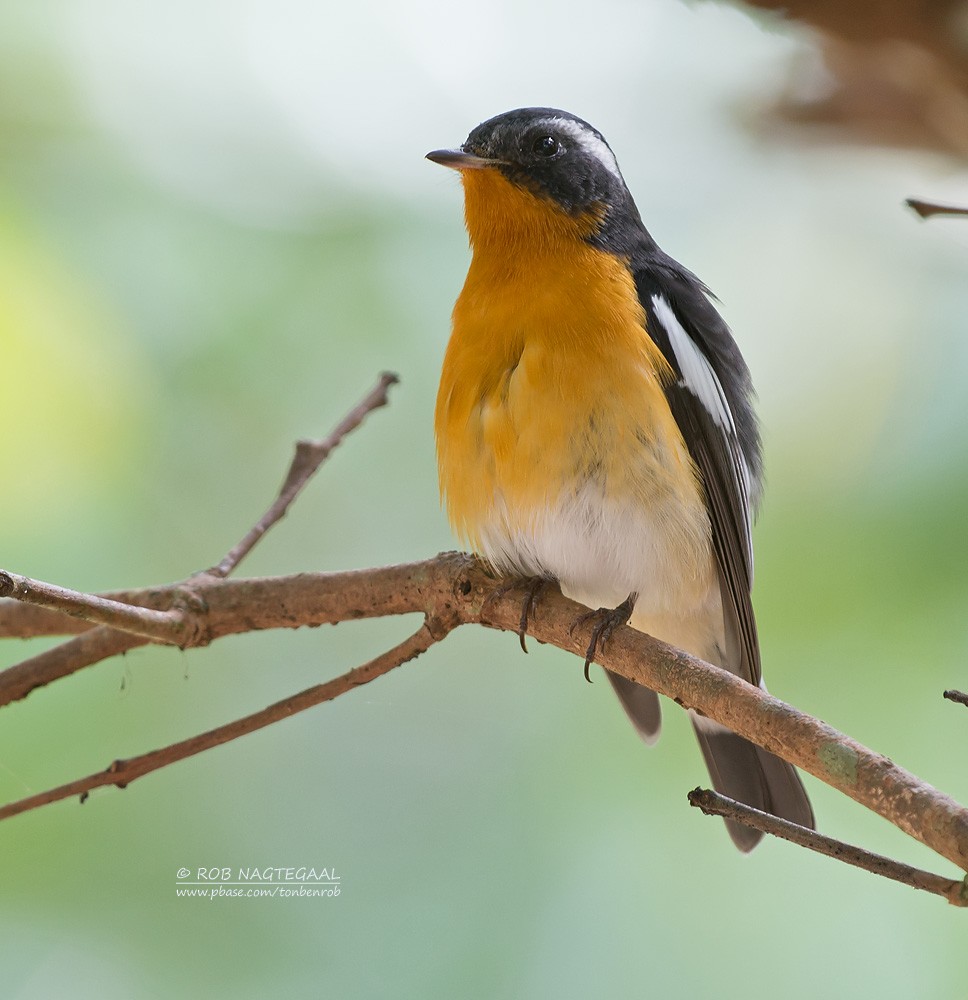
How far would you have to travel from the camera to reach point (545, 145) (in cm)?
317

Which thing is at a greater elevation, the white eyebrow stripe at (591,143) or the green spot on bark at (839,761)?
the white eyebrow stripe at (591,143)

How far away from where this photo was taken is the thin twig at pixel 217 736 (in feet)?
7.68

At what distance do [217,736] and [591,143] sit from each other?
6.60 ft

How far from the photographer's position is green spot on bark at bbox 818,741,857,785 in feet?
6.06

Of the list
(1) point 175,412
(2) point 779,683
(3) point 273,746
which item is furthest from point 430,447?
(2) point 779,683

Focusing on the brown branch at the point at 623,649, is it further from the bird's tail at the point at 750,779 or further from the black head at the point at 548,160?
the black head at the point at 548,160

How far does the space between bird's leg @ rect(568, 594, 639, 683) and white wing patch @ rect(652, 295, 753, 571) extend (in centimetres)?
62

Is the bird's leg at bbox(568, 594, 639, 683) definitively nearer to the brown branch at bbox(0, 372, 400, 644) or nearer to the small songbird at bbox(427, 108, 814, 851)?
the small songbird at bbox(427, 108, 814, 851)

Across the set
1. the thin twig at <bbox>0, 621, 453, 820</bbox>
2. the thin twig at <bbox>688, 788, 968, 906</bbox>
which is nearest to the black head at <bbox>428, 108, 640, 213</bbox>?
the thin twig at <bbox>0, 621, 453, 820</bbox>

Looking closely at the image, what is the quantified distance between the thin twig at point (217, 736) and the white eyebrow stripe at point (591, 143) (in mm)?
1554

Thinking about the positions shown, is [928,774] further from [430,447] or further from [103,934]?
[103,934]

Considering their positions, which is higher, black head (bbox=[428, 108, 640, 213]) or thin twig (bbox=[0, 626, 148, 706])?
black head (bbox=[428, 108, 640, 213])

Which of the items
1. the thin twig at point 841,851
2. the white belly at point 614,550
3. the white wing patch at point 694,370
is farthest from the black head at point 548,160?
the thin twig at point 841,851

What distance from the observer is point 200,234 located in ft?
17.7
